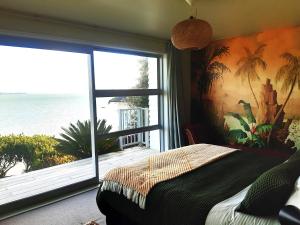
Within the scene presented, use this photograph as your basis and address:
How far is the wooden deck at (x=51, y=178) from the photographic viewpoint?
10.4 feet

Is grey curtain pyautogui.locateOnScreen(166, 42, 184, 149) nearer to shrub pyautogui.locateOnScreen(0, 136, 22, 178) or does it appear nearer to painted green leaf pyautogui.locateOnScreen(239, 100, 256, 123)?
painted green leaf pyautogui.locateOnScreen(239, 100, 256, 123)

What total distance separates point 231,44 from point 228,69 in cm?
43

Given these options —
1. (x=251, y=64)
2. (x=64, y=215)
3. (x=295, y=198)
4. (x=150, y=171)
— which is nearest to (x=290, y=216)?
A: (x=295, y=198)

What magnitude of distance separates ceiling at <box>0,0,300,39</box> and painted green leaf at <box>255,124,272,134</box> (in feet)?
4.95

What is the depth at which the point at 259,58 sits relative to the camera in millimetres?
3762

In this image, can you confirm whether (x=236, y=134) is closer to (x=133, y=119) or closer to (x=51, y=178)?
(x=133, y=119)

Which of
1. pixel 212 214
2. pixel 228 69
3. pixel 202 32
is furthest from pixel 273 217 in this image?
pixel 228 69

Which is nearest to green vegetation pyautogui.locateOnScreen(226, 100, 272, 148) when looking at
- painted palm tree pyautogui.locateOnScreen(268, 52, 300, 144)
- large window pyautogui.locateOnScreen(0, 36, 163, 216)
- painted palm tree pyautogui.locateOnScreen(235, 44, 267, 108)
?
painted palm tree pyautogui.locateOnScreen(235, 44, 267, 108)

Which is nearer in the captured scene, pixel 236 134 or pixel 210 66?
pixel 236 134

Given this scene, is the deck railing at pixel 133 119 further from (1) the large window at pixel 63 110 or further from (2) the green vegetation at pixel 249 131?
(2) the green vegetation at pixel 249 131

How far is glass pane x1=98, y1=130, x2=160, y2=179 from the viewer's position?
14.7 feet

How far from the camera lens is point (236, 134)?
4145mm

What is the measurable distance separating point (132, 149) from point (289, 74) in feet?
10.3

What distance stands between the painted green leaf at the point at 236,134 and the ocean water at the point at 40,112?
2490mm
